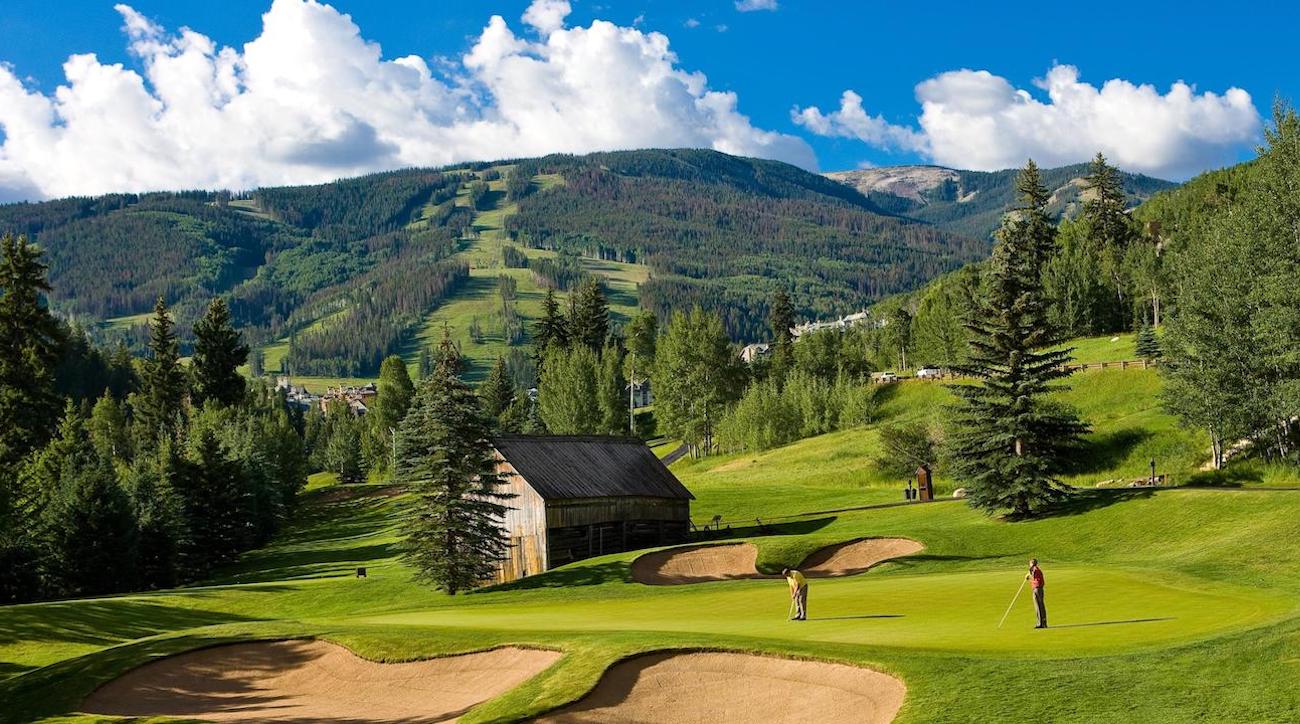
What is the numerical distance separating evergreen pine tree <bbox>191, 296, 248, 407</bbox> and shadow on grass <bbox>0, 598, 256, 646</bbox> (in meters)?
64.6

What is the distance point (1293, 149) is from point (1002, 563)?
28.6 metres

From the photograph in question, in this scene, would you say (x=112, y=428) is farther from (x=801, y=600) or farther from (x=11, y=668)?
(x=801, y=600)

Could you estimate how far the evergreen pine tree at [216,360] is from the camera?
103 metres

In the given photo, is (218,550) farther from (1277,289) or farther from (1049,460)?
Result: (1277,289)

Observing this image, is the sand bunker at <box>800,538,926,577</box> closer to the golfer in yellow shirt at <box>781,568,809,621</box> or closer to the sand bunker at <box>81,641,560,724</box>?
the golfer in yellow shirt at <box>781,568,809,621</box>

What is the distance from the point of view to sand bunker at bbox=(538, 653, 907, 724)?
60.0 ft

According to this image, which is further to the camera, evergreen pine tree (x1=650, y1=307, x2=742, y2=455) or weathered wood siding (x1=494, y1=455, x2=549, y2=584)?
evergreen pine tree (x1=650, y1=307, x2=742, y2=455)

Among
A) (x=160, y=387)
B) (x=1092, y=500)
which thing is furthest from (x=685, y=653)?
(x=160, y=387)

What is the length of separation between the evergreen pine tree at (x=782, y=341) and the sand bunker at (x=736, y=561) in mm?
71759

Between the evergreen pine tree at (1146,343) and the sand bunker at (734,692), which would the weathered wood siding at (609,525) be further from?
the evergreen pine tree at (1146,343)

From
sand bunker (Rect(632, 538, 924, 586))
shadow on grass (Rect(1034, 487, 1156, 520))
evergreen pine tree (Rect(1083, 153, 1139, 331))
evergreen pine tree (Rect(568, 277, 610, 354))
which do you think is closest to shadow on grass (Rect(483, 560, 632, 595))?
sand bunker (Rect(632, 538, 924, 586))

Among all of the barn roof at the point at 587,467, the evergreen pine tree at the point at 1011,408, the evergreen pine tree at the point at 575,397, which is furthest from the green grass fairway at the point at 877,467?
the evergreen pine tree at the point at 575,397

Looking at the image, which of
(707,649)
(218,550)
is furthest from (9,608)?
(218,550)

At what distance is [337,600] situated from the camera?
45094mm
